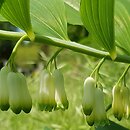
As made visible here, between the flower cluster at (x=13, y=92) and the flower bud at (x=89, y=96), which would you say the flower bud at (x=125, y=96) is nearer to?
the flower bud at (x=89, y=96)

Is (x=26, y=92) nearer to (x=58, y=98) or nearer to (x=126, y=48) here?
(x=58, y=98)

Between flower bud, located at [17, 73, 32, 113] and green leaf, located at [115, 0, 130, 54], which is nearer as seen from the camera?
flower bud, located at [17, 73, 32, 113]

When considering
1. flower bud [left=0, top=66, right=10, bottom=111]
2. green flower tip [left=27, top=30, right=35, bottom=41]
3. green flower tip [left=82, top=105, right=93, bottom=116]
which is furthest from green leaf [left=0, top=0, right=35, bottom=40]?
green flower tip [left=82, top=105, right=93, bottom=116]

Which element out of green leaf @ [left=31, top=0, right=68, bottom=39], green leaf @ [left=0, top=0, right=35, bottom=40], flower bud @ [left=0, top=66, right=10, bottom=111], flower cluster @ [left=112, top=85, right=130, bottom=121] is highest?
green leaf @ [left=0, top=0, right=35, bottom=40]

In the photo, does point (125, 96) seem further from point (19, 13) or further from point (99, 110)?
point (19, 13)

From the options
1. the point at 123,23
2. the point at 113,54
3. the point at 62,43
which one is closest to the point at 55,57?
the point at 62,43

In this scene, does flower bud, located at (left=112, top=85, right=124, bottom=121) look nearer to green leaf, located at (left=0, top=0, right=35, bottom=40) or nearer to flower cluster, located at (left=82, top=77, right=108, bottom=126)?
flower cluster, located at (left=82, top=77, right=108, bottom=126)

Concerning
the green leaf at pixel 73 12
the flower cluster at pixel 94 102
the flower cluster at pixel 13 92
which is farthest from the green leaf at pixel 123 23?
the flower cluster at pixel 13 92
